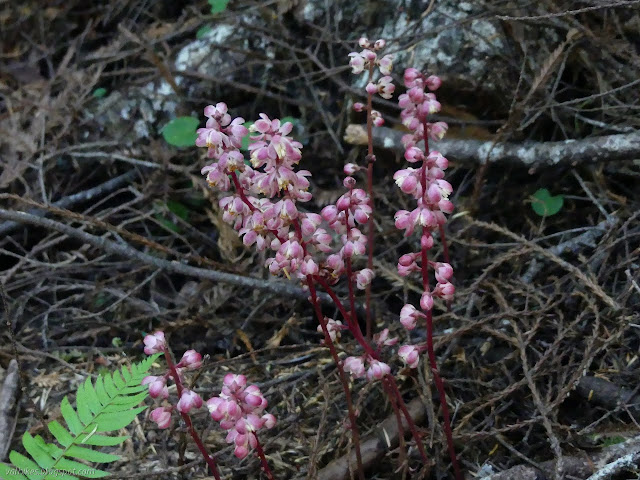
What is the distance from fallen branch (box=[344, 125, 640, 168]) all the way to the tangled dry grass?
9cm

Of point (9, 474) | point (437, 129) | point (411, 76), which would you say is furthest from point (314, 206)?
point (9, 474)

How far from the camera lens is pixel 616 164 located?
2.48 m

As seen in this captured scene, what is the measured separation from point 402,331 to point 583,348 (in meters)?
0.64

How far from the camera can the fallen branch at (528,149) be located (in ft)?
7.31

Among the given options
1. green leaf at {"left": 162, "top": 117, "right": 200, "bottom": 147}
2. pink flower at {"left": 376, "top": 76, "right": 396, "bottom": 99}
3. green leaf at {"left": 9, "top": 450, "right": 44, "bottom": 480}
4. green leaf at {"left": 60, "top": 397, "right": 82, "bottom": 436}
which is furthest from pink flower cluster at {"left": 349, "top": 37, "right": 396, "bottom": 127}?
green leaf at {"left": 162, "top": 117, "right": 200, "bottom": 147}

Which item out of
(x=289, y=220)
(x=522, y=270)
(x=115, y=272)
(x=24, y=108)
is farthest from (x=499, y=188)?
(x=24, y=108)

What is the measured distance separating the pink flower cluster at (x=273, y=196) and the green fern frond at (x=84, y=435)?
43cm

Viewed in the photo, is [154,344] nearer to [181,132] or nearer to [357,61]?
[357,61]

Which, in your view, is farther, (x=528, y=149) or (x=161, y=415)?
(x=528, y=149)

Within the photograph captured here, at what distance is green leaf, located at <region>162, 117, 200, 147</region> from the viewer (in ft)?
9.61

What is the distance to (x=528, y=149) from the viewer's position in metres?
2.40

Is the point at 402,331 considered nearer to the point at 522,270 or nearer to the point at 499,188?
the point at 522,270

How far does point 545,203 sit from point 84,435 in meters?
1.92

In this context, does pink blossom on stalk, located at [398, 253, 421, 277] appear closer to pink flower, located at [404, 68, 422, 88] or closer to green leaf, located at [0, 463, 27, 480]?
pink flower, located at [404, 68, 422, 88]
